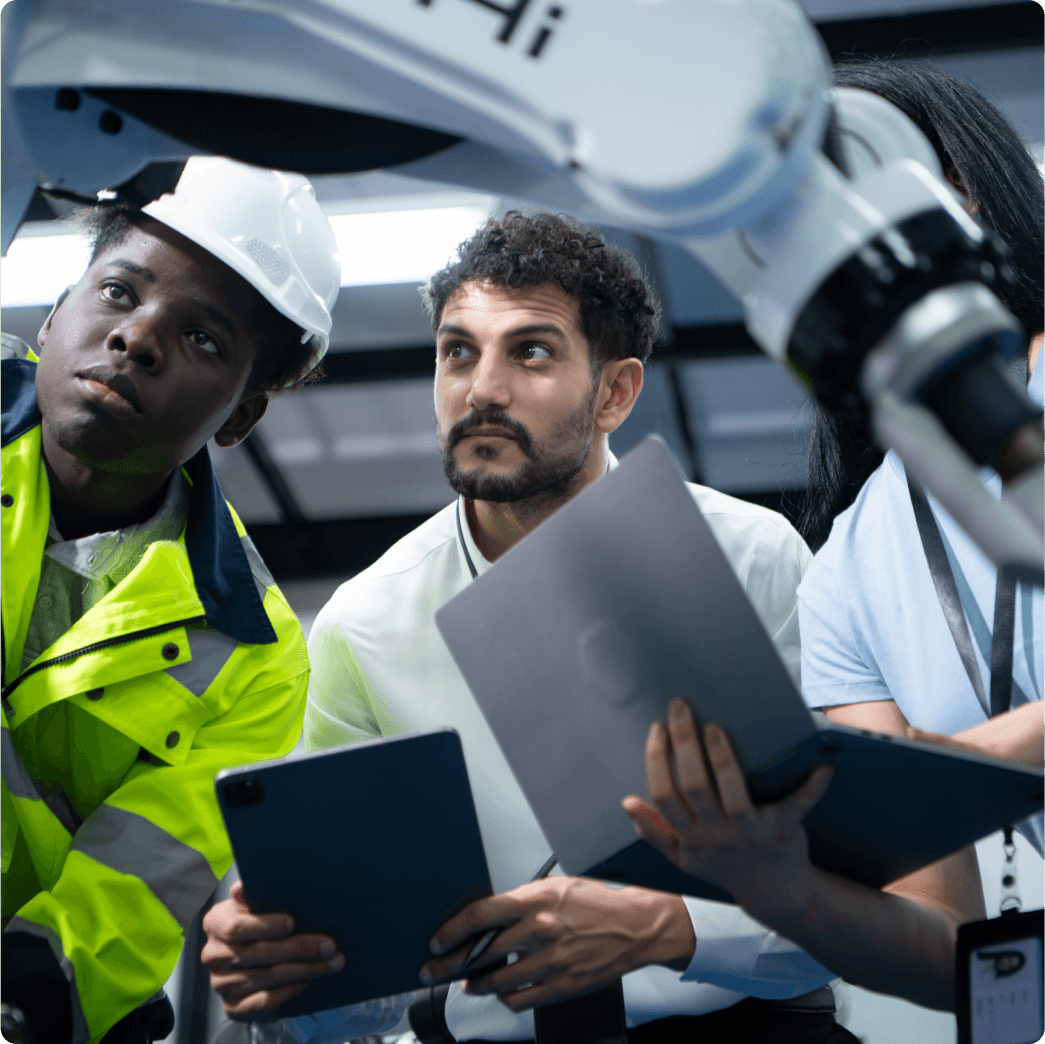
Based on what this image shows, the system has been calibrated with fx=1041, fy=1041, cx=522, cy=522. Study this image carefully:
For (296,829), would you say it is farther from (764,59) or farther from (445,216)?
(445,216)

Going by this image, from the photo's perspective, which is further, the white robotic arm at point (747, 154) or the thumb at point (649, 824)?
the thumb at point (649, 824)

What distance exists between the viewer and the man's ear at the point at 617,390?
6.35 feet

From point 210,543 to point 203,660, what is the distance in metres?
0.18

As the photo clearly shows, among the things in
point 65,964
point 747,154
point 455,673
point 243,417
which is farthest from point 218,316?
point 747,154

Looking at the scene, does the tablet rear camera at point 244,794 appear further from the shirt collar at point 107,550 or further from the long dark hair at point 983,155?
the long dark hair at point 983,155

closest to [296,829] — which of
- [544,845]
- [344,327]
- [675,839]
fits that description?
[675,839]

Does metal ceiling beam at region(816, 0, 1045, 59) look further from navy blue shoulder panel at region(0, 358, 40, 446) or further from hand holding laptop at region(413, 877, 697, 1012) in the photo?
hand holding laptop at region(413, 877, 697, 1012)

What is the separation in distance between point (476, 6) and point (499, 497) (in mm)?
1238

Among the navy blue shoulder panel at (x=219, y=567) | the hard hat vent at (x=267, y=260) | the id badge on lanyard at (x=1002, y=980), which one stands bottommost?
the navy blue shoulder panel at (x=219, y=567)

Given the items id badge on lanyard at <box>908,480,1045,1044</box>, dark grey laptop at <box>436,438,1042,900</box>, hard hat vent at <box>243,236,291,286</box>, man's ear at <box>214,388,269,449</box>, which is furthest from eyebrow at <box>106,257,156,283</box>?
id badge on lanyard at <box>908,480,1045,1044</box>

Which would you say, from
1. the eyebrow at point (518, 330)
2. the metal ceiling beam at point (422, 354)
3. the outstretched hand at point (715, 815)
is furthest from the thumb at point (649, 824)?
the metal ceiling beam at point (422, 354)

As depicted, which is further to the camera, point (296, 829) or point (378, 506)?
point (378, 506)

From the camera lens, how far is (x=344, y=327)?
441 centimetres

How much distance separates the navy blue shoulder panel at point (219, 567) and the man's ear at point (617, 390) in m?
0.73
